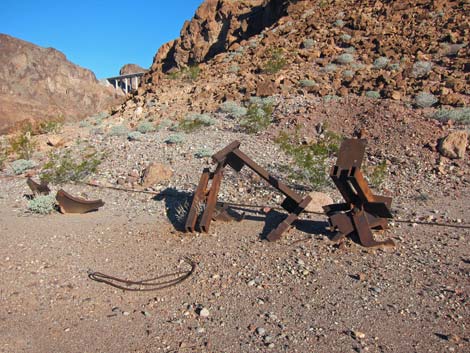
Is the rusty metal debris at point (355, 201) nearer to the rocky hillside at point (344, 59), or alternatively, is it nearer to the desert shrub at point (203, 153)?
the desert shrub at point (203, 153)

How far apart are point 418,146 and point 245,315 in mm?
7428

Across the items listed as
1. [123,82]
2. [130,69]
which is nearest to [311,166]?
[123,82]

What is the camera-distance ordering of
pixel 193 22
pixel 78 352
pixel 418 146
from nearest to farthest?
pixel 78 352, pixel 418 146, pixel 193 22

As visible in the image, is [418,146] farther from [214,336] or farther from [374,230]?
[214,336]

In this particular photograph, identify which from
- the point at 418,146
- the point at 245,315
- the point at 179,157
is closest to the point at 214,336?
the point at 245,315

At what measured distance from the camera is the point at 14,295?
4312 mm

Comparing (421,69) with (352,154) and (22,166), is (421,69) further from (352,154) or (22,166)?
(22,166)

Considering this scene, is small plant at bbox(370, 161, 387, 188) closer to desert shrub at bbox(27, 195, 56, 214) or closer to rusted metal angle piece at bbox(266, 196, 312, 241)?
rusted metal angle piece at bbox(266, 196, 312, 241)

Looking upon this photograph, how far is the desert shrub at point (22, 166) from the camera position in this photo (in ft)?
34.7

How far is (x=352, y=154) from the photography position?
5.18 m

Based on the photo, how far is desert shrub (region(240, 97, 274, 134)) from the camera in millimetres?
12216

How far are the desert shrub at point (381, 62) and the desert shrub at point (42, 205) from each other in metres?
12.8

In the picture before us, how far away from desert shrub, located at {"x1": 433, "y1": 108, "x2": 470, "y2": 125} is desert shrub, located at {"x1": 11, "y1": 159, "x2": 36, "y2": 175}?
10.4 m

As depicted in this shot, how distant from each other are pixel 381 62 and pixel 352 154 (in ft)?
40.7
